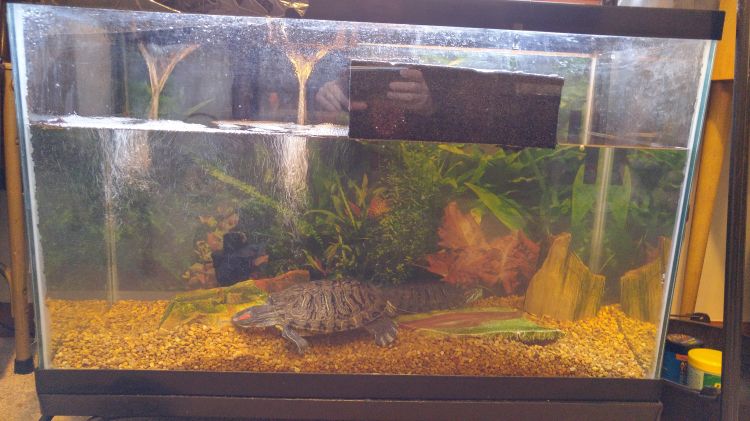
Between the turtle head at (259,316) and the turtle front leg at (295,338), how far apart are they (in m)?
0.03

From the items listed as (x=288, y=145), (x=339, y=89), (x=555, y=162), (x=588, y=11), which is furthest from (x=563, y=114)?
(x=288, y=145)

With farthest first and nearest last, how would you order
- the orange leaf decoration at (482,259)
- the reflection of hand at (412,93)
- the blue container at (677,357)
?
the blue container at (677,357)
the orange leaf decoration at (482,259)
the reflection of hand at (412,93)

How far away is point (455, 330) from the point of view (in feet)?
3.66

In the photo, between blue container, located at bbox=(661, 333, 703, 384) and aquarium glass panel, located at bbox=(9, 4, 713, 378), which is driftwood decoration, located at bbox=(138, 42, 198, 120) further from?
blue container, located at bbox=(661, 333, 703, 384)

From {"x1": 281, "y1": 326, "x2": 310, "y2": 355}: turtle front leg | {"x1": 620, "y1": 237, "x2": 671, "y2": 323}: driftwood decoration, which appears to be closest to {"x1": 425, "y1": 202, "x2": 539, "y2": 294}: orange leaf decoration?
{"x1": 620, "y1": 237, "x2": 671, "y2": 323}: driftwood decoration

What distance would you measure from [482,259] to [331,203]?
1.19ft

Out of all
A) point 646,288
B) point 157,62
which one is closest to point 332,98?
point 157,62

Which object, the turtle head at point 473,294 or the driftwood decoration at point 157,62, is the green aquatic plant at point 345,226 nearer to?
the turtle head at point 473,294

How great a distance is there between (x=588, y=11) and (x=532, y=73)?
0.15 m

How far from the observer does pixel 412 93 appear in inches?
39.3

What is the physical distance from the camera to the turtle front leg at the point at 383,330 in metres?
1.10

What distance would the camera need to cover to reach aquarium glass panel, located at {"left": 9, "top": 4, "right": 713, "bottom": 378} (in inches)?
40.2

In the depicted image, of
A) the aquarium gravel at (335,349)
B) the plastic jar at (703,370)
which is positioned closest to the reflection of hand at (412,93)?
the aquarium gravel at (335,349)

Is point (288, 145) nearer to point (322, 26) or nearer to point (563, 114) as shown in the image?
point (322, 26)
